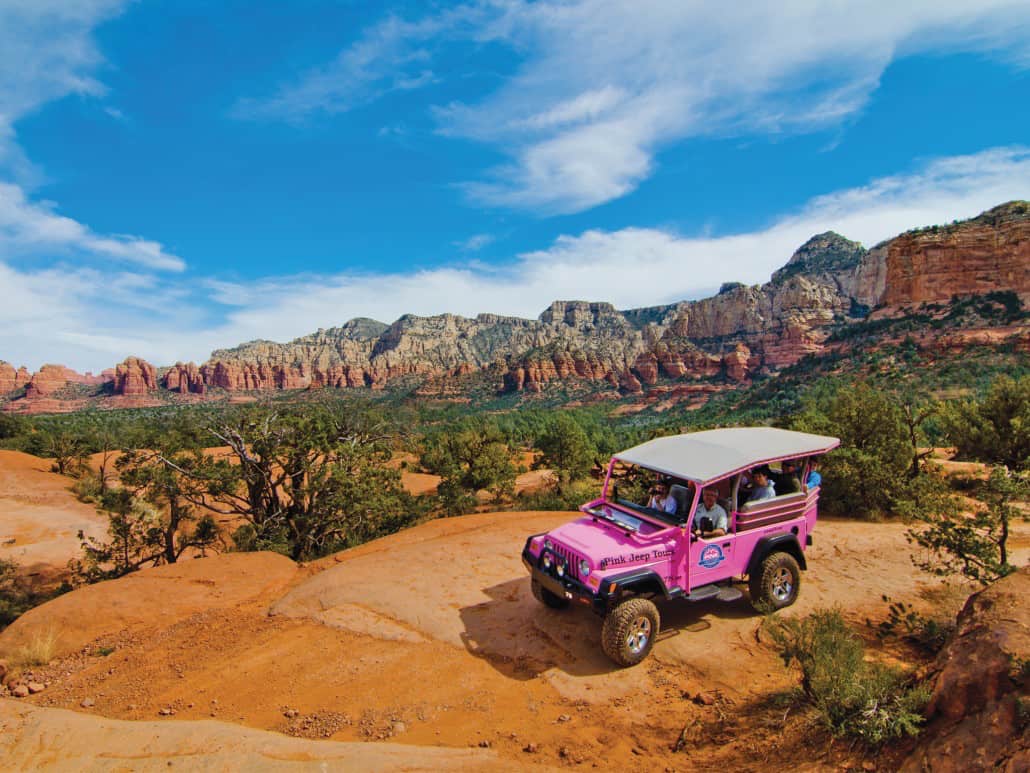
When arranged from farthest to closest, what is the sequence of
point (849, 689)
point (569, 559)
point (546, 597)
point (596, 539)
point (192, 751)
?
point (546, 597)
point (596, 539)
point (569, 559)
point (192, 751)
point (849, 689)

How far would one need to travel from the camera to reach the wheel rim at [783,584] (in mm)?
6922

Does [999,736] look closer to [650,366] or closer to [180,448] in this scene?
[180,448]

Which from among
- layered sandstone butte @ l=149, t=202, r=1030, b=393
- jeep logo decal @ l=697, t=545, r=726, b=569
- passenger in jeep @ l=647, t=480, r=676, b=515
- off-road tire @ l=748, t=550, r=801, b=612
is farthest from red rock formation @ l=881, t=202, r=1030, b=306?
jeep logo decal @ l=697, t=545, r=726, b=569

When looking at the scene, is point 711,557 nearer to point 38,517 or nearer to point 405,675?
point 405,675

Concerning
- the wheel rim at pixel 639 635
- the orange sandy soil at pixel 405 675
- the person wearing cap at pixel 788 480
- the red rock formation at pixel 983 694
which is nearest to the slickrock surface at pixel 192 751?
the orange sandy soil at pixel 405 675

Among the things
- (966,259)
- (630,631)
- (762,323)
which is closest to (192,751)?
(630,631)

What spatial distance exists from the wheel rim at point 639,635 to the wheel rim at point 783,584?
2.31 metres

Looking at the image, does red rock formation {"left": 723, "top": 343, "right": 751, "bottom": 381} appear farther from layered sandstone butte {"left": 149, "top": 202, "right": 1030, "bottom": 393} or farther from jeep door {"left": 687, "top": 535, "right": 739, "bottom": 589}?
jeep door {"left": 687, "top": 535, "right": 739, "bottom": 589}

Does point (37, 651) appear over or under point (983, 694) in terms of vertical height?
under

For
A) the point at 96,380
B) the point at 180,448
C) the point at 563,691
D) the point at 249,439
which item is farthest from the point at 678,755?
the point at 96,380

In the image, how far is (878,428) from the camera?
13.1 m

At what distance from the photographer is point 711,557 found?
20.9 feet

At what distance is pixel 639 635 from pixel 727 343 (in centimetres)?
13278

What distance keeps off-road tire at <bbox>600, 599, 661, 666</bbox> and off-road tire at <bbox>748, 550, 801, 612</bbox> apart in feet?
5.52
